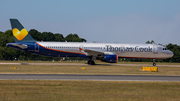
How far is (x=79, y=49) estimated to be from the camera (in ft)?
136

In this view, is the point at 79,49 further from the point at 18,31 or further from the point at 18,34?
the point at 18,31

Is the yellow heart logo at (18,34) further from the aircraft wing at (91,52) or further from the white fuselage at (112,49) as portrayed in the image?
the aircraft wing at (91,52)

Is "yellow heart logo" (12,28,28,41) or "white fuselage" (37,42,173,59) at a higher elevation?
"yellow heart logo" (12,28,28,41)

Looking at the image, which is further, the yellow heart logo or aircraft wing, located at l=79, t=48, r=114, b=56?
the yellow heart logo

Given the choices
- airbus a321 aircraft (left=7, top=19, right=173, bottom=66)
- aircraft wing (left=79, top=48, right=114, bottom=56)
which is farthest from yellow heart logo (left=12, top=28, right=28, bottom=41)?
aircraft wing (left=79, top=48, right=114, bottom=56)

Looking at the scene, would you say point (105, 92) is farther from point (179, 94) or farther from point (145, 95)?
point (179, 94)

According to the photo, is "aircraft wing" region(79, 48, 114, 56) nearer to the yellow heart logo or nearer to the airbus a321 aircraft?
the airbus a321 aircraft

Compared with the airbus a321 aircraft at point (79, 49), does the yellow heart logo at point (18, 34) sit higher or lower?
higher

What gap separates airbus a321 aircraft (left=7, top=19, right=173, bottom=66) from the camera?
135 feet

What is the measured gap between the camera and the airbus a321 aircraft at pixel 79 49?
41.0 meters

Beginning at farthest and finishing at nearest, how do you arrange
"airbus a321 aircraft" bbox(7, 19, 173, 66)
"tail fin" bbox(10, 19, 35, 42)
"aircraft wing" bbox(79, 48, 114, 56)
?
"tail fin" bbox(10, 19, 35, 42)
"airbus a321 aircraft" bbox(7, 19, 173, 66)
"aircraft wing" bbox(79, 48, 114, 56)

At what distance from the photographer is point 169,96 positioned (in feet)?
40.7

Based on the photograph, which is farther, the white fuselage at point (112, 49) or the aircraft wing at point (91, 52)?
the white fuselage at point (112, 49)

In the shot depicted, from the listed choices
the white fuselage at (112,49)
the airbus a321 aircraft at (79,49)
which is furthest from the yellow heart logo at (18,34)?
the white fuselage at (112,49)
